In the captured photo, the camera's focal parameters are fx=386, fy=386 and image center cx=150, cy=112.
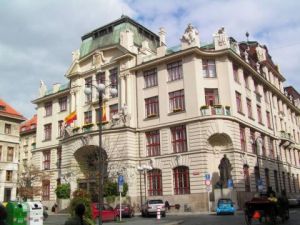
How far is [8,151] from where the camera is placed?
51.7 m

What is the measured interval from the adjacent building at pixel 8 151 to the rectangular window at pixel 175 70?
82.2 ft

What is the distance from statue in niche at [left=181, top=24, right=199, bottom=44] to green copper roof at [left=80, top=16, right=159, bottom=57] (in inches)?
299

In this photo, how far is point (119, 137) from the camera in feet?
128

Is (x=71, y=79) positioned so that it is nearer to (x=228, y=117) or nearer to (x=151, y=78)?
(x=151, y=78)

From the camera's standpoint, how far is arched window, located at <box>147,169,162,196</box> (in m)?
37.9

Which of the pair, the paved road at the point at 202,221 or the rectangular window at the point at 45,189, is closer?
the paved road at the point at 202,221

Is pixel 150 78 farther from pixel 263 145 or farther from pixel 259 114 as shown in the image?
pixel 263 145

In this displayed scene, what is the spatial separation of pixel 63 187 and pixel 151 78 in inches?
612

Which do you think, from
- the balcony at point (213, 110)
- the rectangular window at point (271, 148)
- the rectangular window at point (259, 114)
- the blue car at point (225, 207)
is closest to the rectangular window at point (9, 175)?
the balcony at point (213, 110)

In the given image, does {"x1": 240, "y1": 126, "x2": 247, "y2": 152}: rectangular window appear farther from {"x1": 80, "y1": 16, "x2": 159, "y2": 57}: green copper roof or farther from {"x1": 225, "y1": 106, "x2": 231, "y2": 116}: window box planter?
{"x1": 80, "y1": 16, "x2": 159, "y2": 57}: green copper roof

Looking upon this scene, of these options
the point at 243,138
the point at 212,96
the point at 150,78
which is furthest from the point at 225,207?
the point at 150,78

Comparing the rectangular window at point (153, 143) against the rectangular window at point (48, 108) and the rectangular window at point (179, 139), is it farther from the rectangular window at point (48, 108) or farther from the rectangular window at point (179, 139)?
the rectangular window at point (48, 108)

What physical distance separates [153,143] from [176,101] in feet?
16.1

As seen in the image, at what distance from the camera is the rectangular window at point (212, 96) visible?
37994mm
